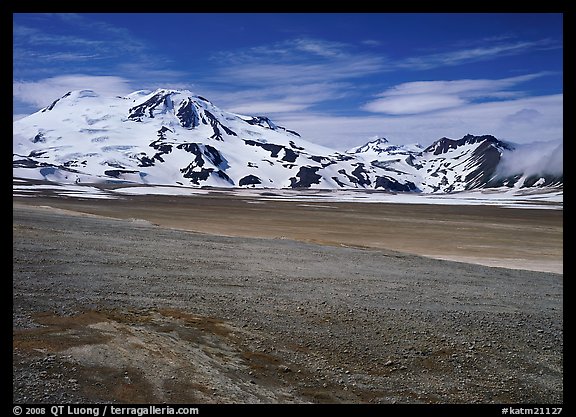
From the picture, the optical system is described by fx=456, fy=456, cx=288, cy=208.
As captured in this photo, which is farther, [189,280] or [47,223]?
[47,223]

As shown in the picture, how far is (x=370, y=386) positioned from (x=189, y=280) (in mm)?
8350

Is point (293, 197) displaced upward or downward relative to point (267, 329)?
downward

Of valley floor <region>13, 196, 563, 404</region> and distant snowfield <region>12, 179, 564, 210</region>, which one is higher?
valley floor <region>13, 196, 563, 404</region>

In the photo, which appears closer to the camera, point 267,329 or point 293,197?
point 267,329

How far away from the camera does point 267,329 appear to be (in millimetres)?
11984

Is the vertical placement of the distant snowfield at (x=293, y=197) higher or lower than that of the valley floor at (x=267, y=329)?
lower

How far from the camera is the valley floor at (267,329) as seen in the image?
8805 mm

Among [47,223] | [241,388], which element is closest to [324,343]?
[241,388]

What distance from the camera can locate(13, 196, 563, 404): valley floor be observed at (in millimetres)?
8805

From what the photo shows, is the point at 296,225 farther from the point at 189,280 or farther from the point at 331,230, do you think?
the point at 189,280

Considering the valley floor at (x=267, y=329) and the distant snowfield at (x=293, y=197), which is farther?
the distant snowfield at (x=293, y=197)

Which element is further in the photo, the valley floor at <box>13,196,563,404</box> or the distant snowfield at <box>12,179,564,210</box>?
the distant snowfield at <box>12,179,564,210</box>
